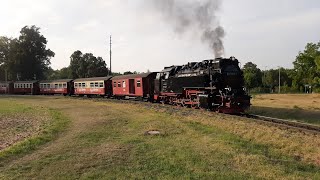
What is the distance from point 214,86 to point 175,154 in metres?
12.1

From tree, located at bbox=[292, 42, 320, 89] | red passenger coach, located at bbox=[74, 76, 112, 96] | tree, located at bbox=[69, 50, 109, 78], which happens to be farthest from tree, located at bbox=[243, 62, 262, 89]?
tree, located at bbox=[69, 50, 109, 78]

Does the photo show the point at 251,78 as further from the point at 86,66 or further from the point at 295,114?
the point at 295,114

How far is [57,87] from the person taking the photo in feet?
202

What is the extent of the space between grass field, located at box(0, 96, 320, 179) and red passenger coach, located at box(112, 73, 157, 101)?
1909 cm

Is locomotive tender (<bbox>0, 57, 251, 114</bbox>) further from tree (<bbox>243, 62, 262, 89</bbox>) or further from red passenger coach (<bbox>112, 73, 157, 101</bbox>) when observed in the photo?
tree (<bbox>243, 62, 262, 89</bbox>)

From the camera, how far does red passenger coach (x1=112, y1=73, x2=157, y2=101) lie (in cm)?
3666

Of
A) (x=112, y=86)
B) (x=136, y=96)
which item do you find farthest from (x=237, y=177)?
(x=112, y=86)

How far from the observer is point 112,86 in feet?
154

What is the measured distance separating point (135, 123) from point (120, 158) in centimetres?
793

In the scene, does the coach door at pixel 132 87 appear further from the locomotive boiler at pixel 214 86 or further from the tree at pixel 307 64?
the tree at pixel 307 64

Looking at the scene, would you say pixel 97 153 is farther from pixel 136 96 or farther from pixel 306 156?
pixel 136 96

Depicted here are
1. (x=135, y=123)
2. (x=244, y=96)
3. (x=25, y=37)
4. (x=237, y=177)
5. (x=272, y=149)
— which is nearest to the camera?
(x=237, y=177)

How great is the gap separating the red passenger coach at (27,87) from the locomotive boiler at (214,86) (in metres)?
47.2

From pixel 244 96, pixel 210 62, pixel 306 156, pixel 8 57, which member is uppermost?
pixel 8 57
